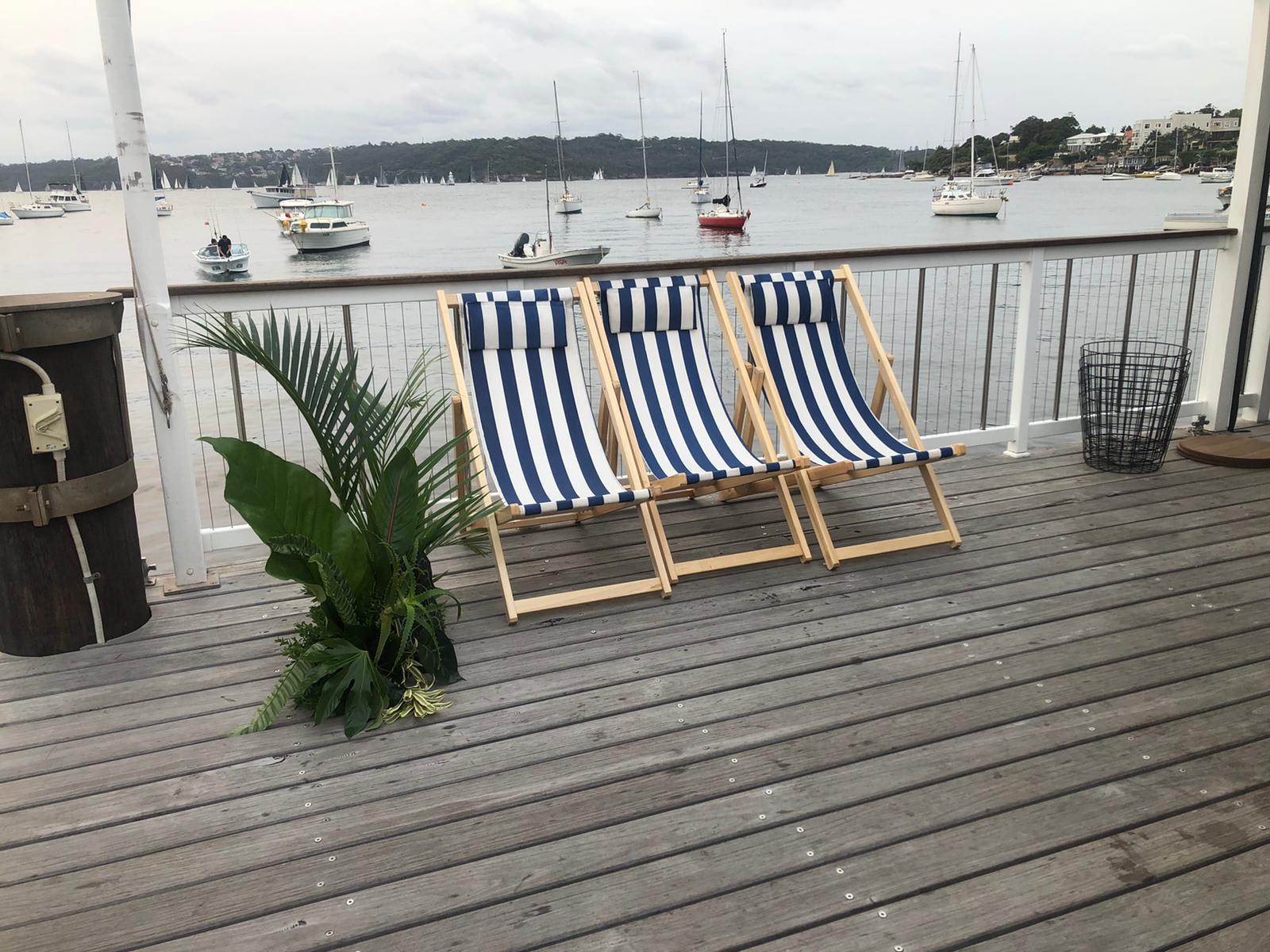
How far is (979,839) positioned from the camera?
1.96 m

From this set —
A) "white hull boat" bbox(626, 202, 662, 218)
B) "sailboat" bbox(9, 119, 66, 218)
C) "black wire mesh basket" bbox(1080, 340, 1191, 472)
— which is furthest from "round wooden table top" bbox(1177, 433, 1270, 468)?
"sailboat" bbox(9, 119, 66, 218)

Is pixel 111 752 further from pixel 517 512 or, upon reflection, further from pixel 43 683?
pixel 517 512

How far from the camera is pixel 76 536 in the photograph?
278cm

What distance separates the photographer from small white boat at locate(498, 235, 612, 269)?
35.2 m

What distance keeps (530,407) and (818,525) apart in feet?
3.54

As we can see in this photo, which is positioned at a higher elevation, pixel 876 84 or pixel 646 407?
pixel 876 84

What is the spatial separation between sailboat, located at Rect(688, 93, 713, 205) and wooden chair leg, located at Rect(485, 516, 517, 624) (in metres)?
46.0

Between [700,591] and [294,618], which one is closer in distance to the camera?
[294,618]

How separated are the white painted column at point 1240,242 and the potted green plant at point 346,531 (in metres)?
3.90

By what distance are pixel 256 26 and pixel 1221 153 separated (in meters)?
44.0

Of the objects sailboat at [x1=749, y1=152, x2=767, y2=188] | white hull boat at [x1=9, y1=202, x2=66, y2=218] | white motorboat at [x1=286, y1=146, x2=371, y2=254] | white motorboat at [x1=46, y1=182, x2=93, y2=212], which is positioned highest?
sailboat at [x1=749, y1=152, x2=767, y2=188]

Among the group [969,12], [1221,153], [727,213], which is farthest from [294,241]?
[1221,153]

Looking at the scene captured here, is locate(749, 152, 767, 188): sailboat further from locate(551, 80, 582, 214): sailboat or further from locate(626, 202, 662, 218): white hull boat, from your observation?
locate(551, 80, 582, 214): sailboat

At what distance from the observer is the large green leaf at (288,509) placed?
7.94ft
